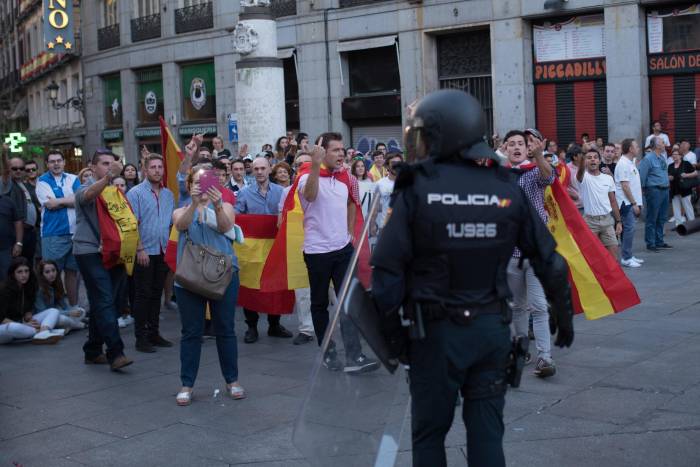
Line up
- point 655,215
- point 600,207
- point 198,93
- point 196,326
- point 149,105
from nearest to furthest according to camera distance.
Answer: point 196,326, point 600,207, point 655,215, point 198,93, point 149,105

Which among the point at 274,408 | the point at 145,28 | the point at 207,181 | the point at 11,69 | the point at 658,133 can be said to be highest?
the point at 11,69

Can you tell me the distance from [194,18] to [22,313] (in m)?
24.2

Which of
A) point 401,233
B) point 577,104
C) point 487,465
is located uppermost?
point 577,104

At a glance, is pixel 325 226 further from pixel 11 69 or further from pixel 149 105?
pixel 11 69

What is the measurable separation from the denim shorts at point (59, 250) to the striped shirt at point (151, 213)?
2052 mm

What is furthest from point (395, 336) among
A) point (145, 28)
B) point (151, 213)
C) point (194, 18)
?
point (145, 28)

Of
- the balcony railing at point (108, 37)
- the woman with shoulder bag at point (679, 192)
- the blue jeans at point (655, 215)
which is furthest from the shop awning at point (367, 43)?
the balcony railing at point (108, 37)

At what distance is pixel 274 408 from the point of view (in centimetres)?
688

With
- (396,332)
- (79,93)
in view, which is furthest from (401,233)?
(79,93)

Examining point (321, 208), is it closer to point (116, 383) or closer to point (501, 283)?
point (116, 383)

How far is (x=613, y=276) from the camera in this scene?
25.8 ft

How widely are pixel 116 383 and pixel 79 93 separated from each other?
117 ft

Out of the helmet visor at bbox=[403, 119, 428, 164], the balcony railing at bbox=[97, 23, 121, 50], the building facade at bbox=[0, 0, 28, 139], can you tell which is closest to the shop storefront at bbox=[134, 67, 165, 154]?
the balcony railing at bbox=[97, 23, 121, 50]

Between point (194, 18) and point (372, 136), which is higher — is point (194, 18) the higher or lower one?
the higher one
